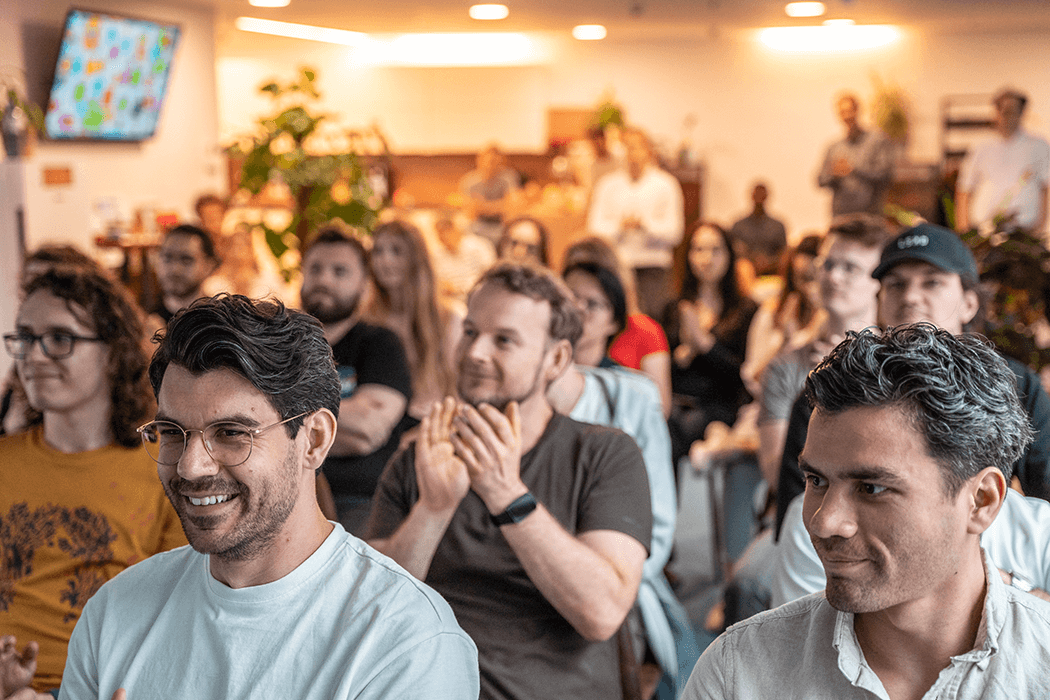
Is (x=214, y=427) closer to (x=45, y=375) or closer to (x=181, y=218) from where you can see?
(x=45, y=375)

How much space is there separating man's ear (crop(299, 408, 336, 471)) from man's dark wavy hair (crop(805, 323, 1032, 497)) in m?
0.66

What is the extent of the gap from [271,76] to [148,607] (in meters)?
10.1

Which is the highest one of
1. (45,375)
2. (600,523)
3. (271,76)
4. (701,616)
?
(271,76)

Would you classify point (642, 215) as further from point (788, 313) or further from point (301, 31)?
point (301, 31)

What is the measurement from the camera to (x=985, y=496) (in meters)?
1.16

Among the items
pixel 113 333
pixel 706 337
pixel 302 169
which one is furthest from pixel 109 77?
pixel 113 333

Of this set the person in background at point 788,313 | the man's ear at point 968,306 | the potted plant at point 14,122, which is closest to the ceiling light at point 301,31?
the potted plant at point 14,122

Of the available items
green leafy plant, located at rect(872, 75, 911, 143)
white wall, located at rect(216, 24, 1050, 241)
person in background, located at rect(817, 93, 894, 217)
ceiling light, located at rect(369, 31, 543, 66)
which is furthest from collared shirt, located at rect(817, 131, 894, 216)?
ceiling light, located at rect(369, 31, 543, 66)

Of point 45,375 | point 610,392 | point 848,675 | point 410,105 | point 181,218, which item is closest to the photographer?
point 848,675

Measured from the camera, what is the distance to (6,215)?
526 centimetres

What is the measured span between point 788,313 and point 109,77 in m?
5.01

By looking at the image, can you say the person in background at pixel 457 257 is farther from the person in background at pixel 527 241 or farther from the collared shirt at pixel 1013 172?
the collared shirt at pixel 1013 172

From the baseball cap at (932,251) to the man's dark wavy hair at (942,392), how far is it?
129 cm

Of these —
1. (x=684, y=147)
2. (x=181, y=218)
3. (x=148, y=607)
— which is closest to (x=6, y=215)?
(x=181, y=218)
